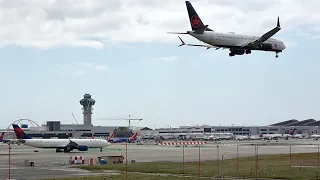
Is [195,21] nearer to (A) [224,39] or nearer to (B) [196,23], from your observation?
(B) [196,23]

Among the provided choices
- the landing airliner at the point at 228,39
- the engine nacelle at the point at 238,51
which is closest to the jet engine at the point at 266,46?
the landing airliner at the point at 228,39

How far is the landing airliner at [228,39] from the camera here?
59.4 metres

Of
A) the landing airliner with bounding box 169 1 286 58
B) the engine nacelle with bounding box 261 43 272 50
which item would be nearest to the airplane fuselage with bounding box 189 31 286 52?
the landing airliner with bounding box 169 1 286 58

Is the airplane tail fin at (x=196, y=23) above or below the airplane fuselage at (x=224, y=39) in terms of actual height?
above

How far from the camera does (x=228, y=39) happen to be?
6025 centimetres

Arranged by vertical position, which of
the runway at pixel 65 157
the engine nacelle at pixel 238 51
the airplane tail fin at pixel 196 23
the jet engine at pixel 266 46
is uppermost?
the airplane tail fin at pixel 196 23

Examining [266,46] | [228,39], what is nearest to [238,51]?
[228,39]

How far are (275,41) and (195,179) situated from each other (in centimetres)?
2803

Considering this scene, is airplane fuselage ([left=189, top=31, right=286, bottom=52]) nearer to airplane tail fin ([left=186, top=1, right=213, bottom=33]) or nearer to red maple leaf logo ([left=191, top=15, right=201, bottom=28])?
airplane tail fin ([left=186, top=1, right=213, bottom=33])

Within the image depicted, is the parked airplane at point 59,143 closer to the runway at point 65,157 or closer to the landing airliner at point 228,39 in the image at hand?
the runway at point 65,157

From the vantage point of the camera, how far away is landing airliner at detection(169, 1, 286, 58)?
59.4 meters

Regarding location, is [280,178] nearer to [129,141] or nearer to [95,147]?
[95,147]

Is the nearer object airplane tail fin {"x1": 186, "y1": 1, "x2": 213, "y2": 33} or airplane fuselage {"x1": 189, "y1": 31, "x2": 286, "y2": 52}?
airplane tail fin {"x1": 186, "y1": 1, "x2": 213, "y2": 33}

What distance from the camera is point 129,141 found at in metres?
183
